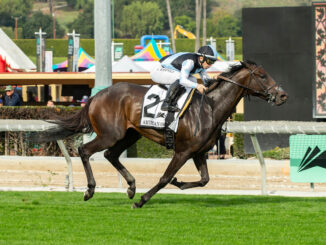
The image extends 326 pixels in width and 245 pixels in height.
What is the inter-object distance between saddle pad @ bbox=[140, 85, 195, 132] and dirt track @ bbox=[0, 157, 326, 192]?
2621 millimetres

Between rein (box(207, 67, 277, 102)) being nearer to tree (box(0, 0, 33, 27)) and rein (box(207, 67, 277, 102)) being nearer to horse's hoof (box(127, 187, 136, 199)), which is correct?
horse's hoof (box(127, 187, 136, 199))

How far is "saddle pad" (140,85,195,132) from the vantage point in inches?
359

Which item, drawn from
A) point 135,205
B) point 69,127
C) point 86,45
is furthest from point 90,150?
point 86,45

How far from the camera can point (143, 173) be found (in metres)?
12.0

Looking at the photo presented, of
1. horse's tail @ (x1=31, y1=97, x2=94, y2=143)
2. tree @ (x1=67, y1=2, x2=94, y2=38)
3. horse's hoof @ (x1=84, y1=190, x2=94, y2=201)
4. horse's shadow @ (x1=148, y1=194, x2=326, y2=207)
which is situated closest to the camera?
horse's hoof @ (x1=84, y1=190, x2=94, y2=201)

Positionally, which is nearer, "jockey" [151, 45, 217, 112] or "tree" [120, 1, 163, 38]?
"jockey" [151, 45, 217, 112]

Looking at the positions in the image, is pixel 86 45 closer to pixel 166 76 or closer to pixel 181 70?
pixel 166 76

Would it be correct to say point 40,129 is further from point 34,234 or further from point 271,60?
point 271,60

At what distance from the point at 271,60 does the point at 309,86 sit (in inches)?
42.3

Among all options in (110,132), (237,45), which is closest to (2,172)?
(110,132)

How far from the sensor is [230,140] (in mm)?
19641

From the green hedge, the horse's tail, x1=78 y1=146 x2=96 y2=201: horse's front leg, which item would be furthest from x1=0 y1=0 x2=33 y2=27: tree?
x1=78 y1=146 x2=96 y2=201: horse's front leg

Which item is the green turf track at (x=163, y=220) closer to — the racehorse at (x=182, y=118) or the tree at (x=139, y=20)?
the racehorse at (x=182, y=118)

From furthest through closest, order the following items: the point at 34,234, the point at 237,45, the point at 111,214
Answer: the point at 237,45 → the point at 111,214 → the point at 34,234
